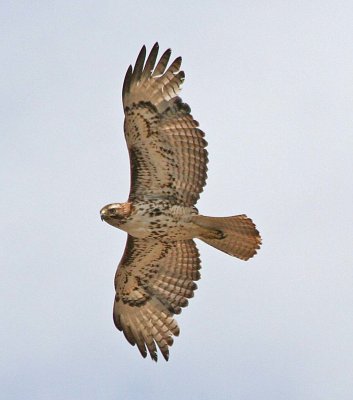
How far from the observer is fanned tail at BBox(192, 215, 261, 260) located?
1898cm

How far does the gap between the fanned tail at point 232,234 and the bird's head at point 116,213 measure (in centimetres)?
90

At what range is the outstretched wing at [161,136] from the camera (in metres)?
18.8

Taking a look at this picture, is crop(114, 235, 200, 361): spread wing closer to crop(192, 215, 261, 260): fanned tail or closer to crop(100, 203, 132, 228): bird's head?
crop(192, 215, 261, 260): fanned tail

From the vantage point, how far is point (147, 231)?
19.1 m

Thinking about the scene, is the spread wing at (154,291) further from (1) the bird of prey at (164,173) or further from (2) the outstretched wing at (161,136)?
(2) the outstretched wing at (161,136)

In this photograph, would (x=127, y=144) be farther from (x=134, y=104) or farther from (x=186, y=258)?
(x=186, y=258)

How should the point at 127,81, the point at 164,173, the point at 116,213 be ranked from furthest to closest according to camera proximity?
the point at 164,173, the point at 116,213, the point at 127,81

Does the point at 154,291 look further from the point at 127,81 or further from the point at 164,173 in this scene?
the point at 127,81

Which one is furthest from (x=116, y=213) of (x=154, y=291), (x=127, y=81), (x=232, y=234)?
(x=154, y=291)

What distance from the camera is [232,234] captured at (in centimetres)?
1916

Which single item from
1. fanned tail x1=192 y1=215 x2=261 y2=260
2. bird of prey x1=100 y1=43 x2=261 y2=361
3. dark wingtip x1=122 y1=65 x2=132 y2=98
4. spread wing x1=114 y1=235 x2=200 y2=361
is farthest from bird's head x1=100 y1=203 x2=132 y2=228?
dark wingtip x1=122 y1=65 x2=132 y2=98

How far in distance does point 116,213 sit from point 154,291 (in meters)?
1.91

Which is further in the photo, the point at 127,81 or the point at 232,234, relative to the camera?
the point at 232,234

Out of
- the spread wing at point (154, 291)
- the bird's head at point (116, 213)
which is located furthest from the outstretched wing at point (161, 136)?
the spread wing at point (154, 291)
